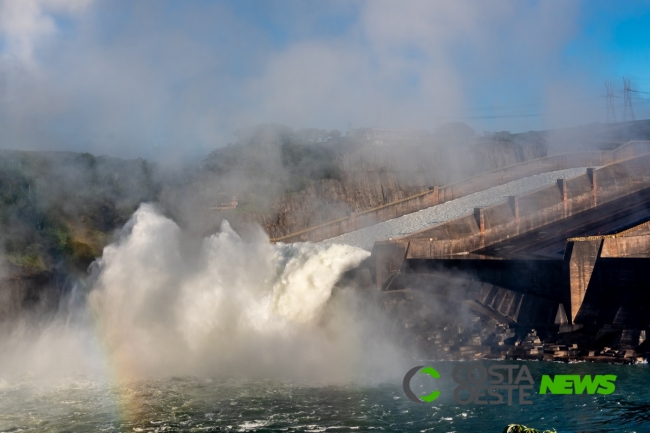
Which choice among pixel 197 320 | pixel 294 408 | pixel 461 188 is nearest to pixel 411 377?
pixel 294 408

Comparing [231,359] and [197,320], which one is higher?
[197,320]

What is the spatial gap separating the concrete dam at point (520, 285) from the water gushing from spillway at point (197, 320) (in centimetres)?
243

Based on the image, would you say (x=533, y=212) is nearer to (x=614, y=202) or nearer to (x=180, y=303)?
(x=614, y=202)

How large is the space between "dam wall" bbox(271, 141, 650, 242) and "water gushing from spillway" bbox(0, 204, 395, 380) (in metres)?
11.2

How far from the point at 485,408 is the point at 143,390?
9604 millimetres

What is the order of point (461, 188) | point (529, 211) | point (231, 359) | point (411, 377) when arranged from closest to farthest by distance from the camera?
1. point (411, 377)
2. point (231, 359)
3. point (529, 211)
4. point (461, 188)

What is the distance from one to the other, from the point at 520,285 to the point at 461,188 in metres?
20.7

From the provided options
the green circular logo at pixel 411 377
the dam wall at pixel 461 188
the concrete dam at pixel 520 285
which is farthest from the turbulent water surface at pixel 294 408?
the dam wall at pixel 461 188

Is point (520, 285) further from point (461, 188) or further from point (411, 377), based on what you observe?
point (461, 188)

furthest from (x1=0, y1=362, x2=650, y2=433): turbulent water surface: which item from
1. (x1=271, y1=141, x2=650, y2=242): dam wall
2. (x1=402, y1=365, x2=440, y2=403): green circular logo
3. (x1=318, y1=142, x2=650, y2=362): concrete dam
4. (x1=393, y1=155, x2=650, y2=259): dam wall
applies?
(x1=271, y1=141, x2=650, y2=242): dam wall

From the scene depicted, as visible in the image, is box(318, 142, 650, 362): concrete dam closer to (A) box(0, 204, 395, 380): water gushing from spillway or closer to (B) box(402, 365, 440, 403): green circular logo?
(B) box(402, 365, 440, 403): green circular logo

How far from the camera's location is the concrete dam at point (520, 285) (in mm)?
23766

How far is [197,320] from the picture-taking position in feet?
85.6

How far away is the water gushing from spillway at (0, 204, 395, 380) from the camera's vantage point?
2427 cm
